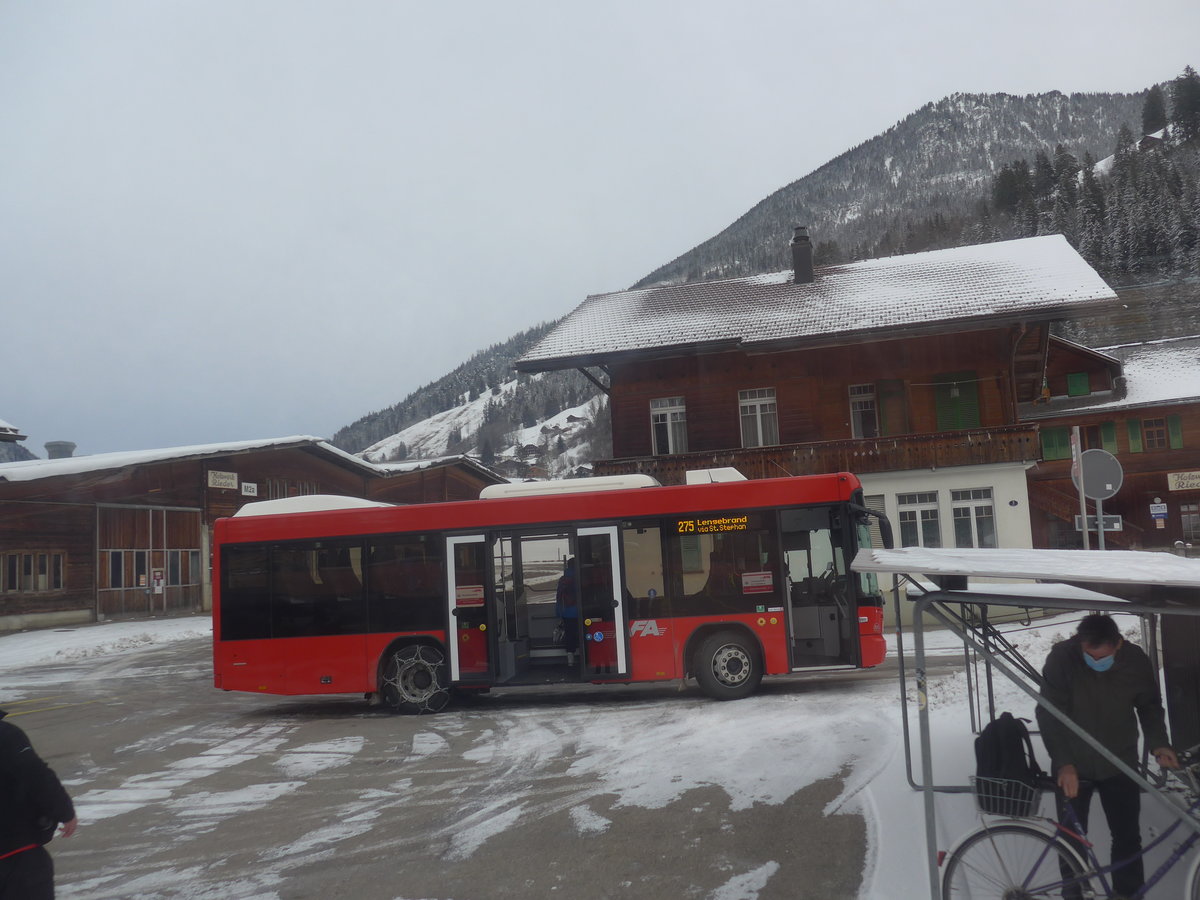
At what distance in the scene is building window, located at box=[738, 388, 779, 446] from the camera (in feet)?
86.0

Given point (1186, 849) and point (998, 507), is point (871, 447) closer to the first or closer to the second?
point (998, 507)

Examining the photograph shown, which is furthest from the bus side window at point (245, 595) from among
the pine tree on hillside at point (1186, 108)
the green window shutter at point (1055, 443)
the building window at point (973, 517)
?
the pine tree on hillside at point (1186, 108)

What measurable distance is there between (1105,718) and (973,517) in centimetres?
2090

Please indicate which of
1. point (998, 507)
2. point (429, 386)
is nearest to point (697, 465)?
point (998, 507)

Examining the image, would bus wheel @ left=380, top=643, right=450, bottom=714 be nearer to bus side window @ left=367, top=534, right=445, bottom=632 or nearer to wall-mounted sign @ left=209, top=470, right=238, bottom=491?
bus side window @ left=367, top=534, right=445, bottom=632

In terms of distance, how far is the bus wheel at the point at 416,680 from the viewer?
12.3 metres

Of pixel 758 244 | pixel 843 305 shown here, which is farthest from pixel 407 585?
pixel 758 244

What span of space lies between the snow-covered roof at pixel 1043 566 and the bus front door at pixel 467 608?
768 cm

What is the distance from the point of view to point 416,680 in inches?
489

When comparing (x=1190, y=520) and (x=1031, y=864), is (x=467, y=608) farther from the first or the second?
(x=1190, y=520)

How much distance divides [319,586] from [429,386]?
186721mm

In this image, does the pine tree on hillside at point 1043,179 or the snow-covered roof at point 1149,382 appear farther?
the pine tree on hillside at point 1043,179

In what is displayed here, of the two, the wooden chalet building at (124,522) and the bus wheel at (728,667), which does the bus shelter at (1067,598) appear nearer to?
the bus wheel at (728,667)

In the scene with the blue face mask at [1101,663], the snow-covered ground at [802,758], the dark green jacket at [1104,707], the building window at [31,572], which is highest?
the building window at [31,572]
